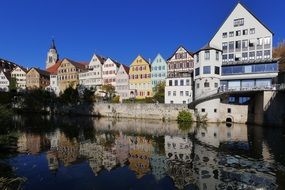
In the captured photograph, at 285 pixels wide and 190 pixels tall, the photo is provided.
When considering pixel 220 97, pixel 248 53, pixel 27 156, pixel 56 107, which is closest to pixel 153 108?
pixel 220 97

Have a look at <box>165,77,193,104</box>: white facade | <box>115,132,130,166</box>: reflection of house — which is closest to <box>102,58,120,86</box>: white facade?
<box>165,77,193,104</box>: white facade

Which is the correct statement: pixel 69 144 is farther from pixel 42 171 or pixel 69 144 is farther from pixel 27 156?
pixel 42 171

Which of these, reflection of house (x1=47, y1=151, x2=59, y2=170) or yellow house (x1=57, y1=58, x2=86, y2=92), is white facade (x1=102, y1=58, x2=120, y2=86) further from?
reflection of house (x1=47, y1=151, x2=59, y2=170)

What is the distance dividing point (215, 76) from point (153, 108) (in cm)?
1529

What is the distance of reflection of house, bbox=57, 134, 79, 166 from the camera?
25056 mm

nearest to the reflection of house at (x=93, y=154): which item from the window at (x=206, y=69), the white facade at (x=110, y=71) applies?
the window at (x=206, y=69)

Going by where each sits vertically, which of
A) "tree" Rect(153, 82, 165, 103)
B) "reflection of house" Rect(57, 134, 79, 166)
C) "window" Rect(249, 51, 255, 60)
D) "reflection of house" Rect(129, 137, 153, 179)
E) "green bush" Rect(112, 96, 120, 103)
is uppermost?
"window" Rect(249, 51, 255, 60)

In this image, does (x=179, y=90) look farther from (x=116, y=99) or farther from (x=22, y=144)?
(x=22, y=144)

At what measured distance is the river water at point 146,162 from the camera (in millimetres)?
18312

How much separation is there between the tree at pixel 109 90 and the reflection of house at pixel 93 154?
51.6 m

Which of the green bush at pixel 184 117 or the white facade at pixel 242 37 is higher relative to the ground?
the white facade at pixel 242 37

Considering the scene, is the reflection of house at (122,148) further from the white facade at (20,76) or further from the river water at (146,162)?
the white facade at (20,76)

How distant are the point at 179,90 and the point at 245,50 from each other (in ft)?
53.2

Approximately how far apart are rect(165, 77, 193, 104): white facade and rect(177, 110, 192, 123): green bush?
21.9 ft
